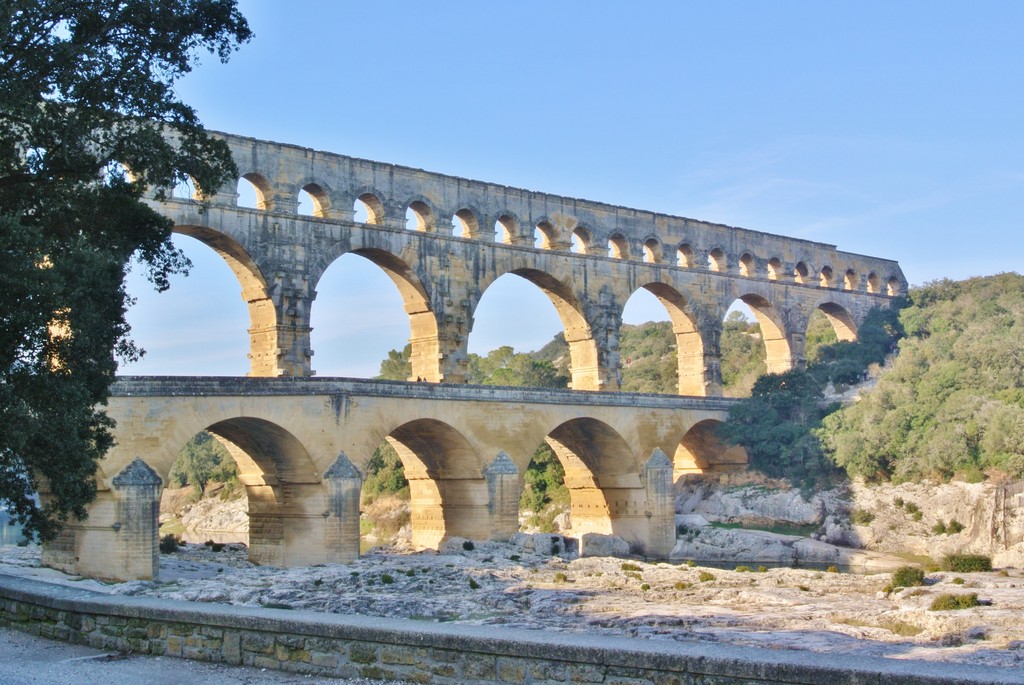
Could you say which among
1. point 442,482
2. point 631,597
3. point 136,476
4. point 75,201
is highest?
point 75,201

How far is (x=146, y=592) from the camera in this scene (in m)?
24.4

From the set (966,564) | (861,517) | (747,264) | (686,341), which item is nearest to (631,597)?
(966,564)

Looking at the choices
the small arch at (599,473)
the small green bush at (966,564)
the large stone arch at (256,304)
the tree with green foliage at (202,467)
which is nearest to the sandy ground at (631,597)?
the small green bush at (966,564)

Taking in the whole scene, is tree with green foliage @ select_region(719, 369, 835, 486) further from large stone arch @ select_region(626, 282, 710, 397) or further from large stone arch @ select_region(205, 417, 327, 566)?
large stone arch @ select_region(205, 417, 327, 566)

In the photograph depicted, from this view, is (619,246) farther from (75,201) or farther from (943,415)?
(75,201)

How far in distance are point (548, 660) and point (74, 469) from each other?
10788 mm

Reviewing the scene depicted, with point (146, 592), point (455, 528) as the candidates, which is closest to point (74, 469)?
point (146, 592)

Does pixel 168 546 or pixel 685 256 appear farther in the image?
pixel 685 256

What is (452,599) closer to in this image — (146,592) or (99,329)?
(146,592)

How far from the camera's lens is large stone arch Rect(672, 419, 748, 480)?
4616 cm

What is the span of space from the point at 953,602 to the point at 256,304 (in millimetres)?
20937

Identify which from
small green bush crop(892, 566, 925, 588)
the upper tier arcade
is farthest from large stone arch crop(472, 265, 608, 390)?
small green bush crop(892, 566, 925, 588)

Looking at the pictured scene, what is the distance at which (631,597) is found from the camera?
25188 millimetres

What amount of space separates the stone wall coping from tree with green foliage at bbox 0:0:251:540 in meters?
8.17
